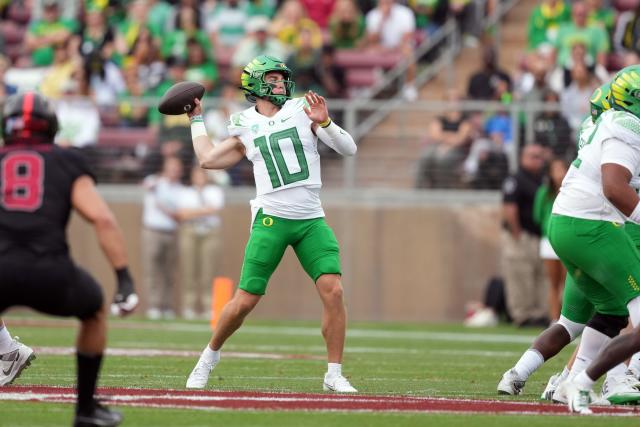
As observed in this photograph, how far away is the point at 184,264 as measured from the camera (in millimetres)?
19609

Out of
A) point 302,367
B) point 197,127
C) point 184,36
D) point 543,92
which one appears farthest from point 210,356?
point 184,36

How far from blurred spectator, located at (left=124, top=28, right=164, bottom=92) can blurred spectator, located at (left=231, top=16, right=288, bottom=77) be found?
1.07 m

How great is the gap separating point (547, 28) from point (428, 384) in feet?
35.9

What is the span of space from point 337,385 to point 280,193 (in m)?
1.33

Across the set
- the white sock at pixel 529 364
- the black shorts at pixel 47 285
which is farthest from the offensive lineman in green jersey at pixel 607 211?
the black shorts at pixel 47 285

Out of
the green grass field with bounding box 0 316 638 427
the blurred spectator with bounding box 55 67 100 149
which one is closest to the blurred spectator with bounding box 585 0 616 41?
the green grass field with bounding box 0 316 638 427

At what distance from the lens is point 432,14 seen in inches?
829

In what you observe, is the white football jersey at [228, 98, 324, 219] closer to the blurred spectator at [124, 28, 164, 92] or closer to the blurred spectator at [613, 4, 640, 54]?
the blurred spectator at [613, 4, 640, 54]

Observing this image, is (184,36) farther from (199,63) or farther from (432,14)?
(432,14)

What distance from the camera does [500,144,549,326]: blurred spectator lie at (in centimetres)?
1794

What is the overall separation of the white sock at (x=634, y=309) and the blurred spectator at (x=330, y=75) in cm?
1173

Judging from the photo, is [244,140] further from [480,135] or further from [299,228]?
[480,135]

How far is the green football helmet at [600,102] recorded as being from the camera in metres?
8.85

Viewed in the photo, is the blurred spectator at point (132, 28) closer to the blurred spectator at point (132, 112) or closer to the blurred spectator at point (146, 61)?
the blurred spectator at point (146, 61)
